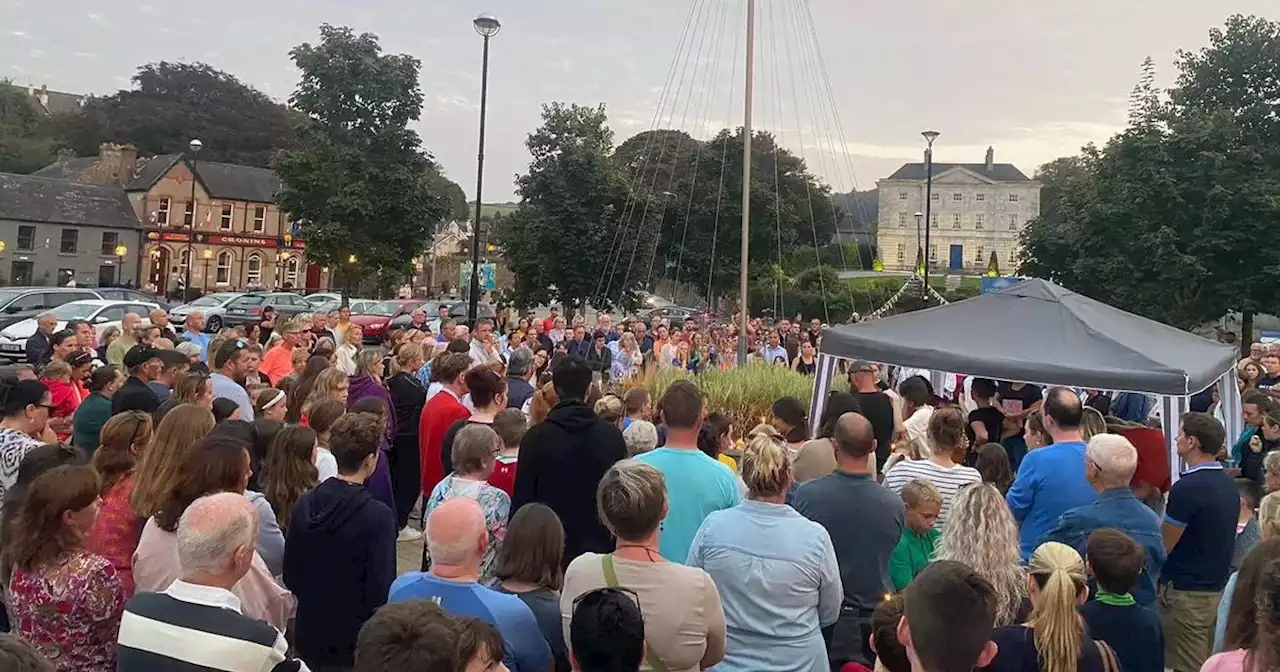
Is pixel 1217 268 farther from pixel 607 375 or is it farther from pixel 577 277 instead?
pixel 607 375

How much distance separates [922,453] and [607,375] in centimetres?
856

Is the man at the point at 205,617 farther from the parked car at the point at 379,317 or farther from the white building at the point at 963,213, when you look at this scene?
the white building at the point at 963,213

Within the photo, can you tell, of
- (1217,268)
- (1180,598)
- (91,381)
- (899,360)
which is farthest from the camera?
(1217,268)

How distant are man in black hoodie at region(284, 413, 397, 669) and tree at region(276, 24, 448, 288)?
3149cm

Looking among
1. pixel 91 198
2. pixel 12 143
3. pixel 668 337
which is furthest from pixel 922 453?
pixel 12 143

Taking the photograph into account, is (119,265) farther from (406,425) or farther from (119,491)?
(119,491)

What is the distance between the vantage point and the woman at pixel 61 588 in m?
3.00

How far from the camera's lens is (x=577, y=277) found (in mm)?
29734

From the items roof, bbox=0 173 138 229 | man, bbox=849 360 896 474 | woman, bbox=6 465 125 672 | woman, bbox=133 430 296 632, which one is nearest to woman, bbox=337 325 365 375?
man, bbox=849 360 896 474

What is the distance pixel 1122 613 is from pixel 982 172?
11321 centimetres

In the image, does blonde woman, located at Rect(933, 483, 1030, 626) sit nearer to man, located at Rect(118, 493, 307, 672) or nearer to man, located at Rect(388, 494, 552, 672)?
man, located at Rect(388, 494, 552, 672)

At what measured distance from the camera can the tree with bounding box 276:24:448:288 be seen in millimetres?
33500

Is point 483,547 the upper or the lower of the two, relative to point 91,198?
lower

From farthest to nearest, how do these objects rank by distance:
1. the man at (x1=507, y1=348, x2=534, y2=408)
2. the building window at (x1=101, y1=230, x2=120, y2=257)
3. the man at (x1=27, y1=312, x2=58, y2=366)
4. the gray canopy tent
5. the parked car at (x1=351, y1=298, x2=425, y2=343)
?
the building window at (x1=101, y1=230, x2=120, y2=257) → the parked car at (x1=351, y1=298, x2=425, y2=343) → the man at (x1=27, y1=312, x2=58, y2=366) → the man at (x1=507, y1=348, x2=534, y2=408) → the gray canopy tent
